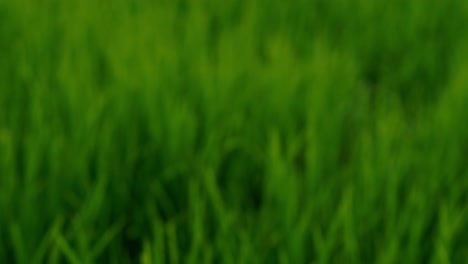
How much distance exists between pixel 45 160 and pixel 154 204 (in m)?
0.15

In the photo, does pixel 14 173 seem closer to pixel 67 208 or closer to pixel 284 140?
pixel 67 208

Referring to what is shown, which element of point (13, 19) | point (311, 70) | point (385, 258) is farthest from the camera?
point (13, 19)

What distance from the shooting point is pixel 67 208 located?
80cm

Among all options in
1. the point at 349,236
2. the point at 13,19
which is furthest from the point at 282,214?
the point at 13,19

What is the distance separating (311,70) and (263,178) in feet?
1.03

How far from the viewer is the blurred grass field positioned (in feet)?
2.38

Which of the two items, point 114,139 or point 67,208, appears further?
point 114,139

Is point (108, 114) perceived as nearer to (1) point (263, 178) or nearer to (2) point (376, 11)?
(1) point (263, 178)

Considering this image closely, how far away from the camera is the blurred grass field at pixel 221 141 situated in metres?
0.73

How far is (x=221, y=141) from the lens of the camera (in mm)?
934

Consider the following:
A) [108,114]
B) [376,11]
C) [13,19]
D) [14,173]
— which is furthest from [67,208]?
[376,11]

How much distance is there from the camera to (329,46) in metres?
1.37

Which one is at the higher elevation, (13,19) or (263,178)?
(13,19)

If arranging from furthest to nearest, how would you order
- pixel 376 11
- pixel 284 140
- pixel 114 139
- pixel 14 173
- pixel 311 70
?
pixel 376 11 < pixel 311 70 < pixel 284 140 < pixel 114 139 < pixel 14 173
